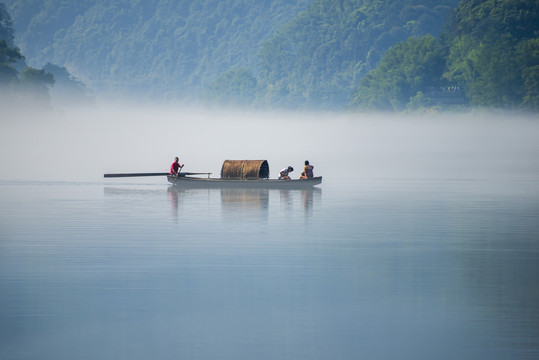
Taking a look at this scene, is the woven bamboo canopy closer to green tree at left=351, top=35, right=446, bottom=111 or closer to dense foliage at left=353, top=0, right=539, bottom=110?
dense foliage at left=353, top=0, right=539, bottom=110

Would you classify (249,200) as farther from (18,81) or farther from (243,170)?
(18,81)

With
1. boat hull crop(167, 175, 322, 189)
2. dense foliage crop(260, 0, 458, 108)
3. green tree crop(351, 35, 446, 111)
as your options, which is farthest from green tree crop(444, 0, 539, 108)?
boat hull crop(167, 175, 322, 189)

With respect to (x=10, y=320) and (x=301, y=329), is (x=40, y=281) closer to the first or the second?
(x=10, y=320)

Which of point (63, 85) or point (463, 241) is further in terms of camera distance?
point (63, 85)

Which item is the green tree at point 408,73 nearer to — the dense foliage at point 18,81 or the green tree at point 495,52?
the green tree at point 495,52

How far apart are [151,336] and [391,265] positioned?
272 inches

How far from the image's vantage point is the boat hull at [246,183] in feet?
131

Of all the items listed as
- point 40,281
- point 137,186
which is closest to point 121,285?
point 40,281

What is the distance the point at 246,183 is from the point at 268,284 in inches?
962

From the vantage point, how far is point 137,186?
44.7m

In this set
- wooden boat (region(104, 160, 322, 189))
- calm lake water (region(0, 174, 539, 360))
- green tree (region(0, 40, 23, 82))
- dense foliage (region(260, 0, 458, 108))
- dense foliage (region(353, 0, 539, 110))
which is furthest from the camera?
dense foliage (region(260, 0, 458, 108))

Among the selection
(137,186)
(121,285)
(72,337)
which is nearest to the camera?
(72,337)

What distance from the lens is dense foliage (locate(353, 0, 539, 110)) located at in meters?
117

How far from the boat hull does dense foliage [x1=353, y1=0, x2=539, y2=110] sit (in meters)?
79.3
